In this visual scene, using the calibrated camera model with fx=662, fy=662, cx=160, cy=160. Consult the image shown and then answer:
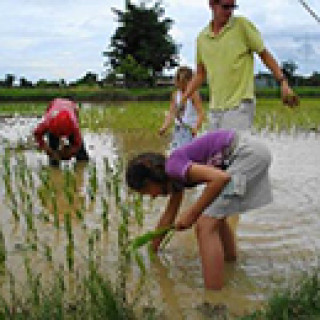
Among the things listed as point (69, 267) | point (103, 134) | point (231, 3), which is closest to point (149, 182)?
point (69, 267)

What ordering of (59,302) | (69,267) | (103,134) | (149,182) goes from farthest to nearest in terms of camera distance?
(103,134)
(69,267)
(149,182)
(59,302)

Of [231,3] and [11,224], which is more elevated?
[231,3]

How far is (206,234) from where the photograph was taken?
3227 mm

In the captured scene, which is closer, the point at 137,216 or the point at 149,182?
the point at 149,182

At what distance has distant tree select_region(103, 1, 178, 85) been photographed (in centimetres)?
4466

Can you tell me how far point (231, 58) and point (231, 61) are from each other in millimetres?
19

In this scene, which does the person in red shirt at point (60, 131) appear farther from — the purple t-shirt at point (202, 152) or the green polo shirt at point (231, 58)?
the purple t-shirt at point (202, 152)

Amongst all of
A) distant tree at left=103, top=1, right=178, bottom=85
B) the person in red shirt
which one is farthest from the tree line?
the person in red shirt

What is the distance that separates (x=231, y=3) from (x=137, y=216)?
1.55 meters

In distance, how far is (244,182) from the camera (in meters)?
3.24

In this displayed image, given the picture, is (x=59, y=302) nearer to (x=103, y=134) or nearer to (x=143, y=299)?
(x=143, y=299)

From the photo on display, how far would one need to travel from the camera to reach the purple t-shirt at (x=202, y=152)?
3057mm

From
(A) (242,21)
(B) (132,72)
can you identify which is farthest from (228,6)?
(B) (132,72)

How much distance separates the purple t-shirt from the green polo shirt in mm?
815
